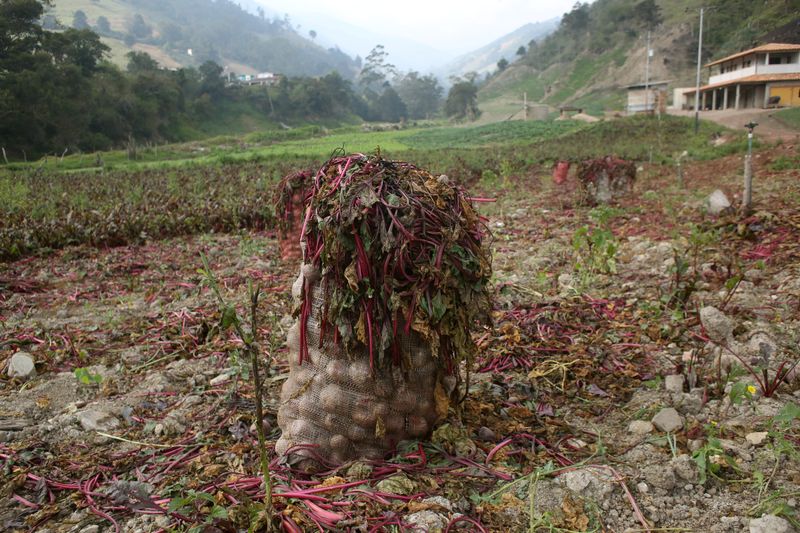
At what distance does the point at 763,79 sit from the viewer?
3159 centimetres

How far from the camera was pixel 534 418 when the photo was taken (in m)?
2.94

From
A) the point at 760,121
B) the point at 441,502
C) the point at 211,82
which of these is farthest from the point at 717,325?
the point at 211,82

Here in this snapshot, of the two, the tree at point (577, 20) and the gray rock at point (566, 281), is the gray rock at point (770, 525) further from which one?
the tree at point (577, 20)

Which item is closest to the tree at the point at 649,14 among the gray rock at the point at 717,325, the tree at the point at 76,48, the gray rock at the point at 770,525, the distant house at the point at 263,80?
the distant house at the point at 263,80

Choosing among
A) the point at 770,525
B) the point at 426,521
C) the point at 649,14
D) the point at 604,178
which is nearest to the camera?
the point at 770,525

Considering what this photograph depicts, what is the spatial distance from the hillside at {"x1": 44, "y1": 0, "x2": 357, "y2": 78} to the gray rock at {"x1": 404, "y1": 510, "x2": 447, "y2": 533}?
109924 millimetres

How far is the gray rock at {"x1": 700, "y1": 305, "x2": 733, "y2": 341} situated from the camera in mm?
3648

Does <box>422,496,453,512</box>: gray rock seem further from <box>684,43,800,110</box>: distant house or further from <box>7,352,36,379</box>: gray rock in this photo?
<box>684,43,800,110</box>: distant house

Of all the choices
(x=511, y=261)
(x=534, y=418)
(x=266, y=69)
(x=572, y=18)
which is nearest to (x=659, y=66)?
(x=572, y=18)

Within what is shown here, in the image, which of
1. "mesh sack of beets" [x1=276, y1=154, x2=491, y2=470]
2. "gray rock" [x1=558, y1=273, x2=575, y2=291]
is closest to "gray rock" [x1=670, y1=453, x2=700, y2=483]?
"mesh sack of beets" [x1=276, y1=154, x2=491, y2=470]

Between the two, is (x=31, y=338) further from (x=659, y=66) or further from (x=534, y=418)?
(x=659, y=66)

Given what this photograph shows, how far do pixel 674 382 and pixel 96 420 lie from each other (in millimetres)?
3326

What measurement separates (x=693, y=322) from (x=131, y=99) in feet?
162

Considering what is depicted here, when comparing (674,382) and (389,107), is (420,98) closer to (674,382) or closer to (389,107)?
(389,107)
